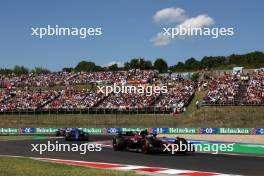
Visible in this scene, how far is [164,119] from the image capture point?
1735 inches

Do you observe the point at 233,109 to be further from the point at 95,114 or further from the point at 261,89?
the point at 95,114

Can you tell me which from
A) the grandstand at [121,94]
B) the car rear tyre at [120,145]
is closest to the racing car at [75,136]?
the car rear tyre at [120,145]

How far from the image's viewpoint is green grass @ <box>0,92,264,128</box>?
134 ft

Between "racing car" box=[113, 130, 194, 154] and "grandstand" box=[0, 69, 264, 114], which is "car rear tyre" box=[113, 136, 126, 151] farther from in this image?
"grandstand" box=[0, 69, 264, 114]

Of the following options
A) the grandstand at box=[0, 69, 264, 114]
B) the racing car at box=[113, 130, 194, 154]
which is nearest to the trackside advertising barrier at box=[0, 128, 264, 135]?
the grandstand at box=[0, 69, 264, 114]

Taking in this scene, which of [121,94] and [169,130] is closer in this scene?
[169,130]

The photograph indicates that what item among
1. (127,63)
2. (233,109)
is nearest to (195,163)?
(233,109)

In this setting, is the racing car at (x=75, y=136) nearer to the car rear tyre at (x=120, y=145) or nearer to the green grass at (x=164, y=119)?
the car rear tyre at (x=120, y=145)

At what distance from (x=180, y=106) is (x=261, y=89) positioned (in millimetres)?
7614

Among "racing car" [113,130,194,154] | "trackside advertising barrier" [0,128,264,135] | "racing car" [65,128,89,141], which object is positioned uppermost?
"racing car" [113,130,194,154]

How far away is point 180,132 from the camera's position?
41.8 m

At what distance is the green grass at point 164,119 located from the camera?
40.9 m

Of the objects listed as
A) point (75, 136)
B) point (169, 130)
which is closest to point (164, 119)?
point (169, 130)

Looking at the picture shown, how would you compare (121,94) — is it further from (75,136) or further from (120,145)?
(120,145)
